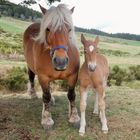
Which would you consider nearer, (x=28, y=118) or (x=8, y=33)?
(x=28, y=118)

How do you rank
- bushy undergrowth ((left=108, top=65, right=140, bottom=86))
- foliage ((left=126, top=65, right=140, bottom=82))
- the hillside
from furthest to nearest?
the hillside, foliage ((left=126, top=65, right=140, bottom=82)), bushy undergrowth ((left=108, top=65, right=140, bottom=86))

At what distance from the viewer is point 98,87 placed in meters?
5.91

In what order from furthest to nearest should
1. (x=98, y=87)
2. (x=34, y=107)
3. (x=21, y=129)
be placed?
(x=34, y=107) → (x=21, y=129) → (x=98, y=87)

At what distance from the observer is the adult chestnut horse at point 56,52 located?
5.44 m

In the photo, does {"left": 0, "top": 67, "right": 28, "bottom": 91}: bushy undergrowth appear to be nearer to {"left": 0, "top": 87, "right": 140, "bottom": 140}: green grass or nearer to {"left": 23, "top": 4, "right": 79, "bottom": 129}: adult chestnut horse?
{"left": 0, "top": 87, "right": 140, "bottom": 140}: green grass

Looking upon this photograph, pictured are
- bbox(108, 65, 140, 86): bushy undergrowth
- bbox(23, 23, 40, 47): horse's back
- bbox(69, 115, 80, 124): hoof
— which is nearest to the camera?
bbox(69, 115, 80, 124): hoof

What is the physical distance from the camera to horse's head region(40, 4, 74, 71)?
5434mm

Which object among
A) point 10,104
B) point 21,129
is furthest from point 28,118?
point 10,104

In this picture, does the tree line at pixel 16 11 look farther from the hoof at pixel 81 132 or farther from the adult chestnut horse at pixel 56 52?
the hoof at pixel 81 132

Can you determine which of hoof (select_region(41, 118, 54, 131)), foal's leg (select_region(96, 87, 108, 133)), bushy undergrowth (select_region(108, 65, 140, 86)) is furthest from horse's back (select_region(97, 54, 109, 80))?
bushy undergrowth (select_region(108, 65, 140, 86))

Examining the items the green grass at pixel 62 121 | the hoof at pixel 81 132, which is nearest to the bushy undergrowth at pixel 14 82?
the green grass at pixel 62 121

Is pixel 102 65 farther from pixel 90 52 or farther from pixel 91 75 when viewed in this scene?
pixel 90 52

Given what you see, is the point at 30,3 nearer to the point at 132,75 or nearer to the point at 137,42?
the point at 132,75

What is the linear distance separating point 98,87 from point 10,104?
273cm
